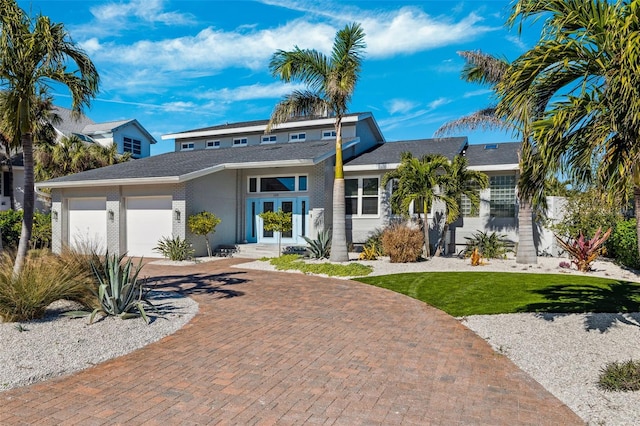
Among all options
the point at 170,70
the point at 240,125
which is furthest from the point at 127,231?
the point at 240,125

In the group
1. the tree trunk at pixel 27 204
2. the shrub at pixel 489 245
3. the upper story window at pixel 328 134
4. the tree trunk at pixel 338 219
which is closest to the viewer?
the tree trunk at pixel 27 204

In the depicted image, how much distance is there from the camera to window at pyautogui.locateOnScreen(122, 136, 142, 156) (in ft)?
114

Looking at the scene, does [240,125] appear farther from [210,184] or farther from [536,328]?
[536,328]

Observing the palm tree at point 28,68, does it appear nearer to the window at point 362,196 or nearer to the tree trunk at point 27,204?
the tree trunk at point 27,204

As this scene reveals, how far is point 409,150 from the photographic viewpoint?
21406 millimetres

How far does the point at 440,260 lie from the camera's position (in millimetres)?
16062

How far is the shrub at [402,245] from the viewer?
602 inches

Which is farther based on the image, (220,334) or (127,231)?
(127,231)

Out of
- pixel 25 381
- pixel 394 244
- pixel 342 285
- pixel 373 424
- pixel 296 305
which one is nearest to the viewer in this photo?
pixel 373 424

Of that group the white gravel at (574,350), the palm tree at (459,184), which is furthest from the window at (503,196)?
the white gravel at (574,350)

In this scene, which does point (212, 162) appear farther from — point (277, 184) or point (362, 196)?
point (362, 196)

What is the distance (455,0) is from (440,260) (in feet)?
30.5

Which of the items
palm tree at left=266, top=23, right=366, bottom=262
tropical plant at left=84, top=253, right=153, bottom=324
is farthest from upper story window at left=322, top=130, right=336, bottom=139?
tropical plant at left=84, top=253, right=153, bottom=324

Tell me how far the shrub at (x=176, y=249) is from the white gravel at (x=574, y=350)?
1207 cm
